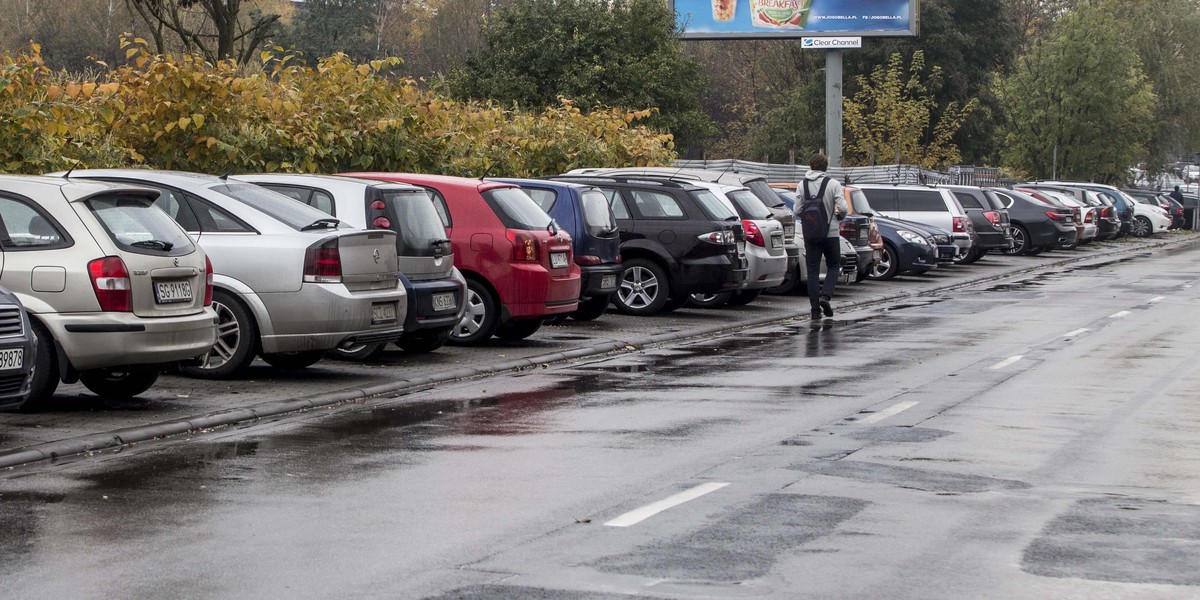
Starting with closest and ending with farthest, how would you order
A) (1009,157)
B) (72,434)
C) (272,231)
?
(72,434) → (272,231) → (1009,157)

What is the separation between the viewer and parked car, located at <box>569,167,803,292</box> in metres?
23.4

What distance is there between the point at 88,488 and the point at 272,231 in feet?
15.7

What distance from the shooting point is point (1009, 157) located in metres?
70.8

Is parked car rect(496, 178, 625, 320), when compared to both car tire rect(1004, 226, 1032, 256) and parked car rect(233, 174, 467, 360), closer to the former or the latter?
parked car rect(233, 174, 467, 360)

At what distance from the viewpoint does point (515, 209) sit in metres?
16.9

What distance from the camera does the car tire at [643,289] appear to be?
2148 cm

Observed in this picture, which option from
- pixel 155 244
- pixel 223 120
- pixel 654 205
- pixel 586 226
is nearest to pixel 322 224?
pixel 155 244

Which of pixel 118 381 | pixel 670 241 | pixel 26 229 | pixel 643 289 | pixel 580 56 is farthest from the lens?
pixel 580 56

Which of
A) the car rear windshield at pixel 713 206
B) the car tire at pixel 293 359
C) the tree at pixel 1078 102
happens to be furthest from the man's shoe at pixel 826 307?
the tree at pixel 1078 102

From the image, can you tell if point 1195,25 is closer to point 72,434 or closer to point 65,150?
point 65,150

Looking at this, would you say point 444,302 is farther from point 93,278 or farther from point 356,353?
point 93,278

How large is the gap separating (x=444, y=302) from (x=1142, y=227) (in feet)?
156

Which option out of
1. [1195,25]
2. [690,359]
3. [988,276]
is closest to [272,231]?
[690,359]

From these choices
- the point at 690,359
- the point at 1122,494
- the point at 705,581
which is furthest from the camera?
the point at 690,359
